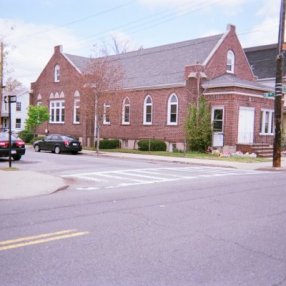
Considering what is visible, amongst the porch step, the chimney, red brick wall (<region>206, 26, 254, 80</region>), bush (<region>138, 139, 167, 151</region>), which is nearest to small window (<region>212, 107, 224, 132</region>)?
the porch step

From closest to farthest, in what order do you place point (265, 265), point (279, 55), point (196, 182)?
point (265, 265), point (196, 182), point (279, 55)

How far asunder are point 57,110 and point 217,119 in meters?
19.6

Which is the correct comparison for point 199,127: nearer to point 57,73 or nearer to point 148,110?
point 148,110

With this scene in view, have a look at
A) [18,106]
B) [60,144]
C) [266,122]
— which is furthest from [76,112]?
[18,106]

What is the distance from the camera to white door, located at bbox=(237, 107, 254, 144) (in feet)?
95.5

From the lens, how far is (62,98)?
4219 centimetres

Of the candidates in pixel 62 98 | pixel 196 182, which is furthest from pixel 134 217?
pixel 62 98

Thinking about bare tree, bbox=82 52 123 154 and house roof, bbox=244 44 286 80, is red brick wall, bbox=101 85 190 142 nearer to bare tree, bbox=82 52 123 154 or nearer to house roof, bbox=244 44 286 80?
bare tree, bbox=82 52 123 154

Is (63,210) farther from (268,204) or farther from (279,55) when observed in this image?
(279,55)

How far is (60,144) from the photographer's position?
29797 millimetres

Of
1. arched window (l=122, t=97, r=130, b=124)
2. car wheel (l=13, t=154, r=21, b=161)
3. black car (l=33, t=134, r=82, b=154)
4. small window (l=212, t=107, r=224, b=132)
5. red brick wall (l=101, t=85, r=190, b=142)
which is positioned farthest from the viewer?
arched window (l=122, t=97, r=130, b=124)

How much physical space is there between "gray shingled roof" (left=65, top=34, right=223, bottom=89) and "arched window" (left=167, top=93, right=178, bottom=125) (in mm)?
1155

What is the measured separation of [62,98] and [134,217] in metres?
35.4

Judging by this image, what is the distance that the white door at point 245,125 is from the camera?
95.5ft
